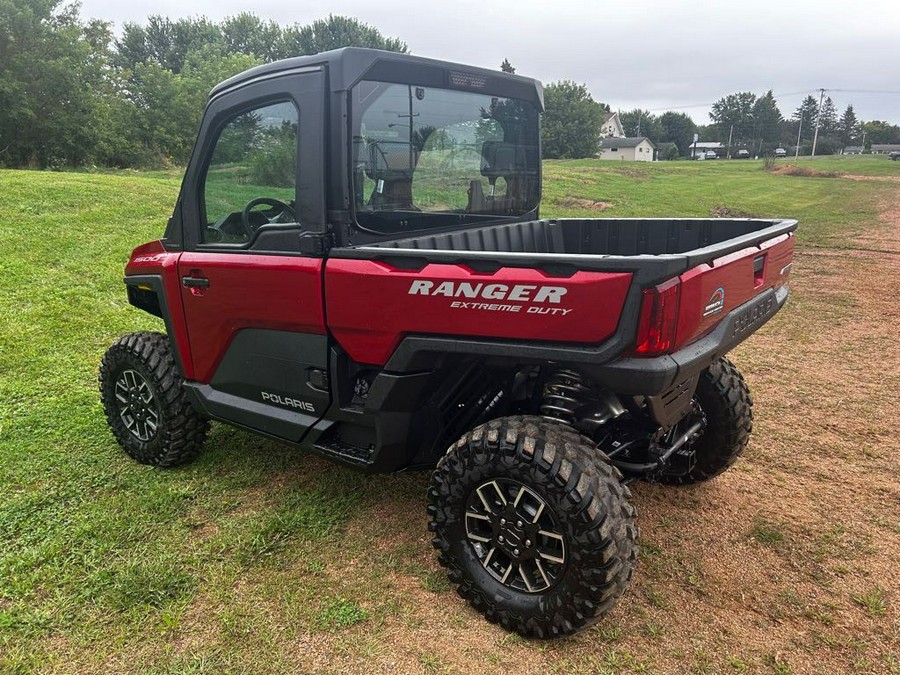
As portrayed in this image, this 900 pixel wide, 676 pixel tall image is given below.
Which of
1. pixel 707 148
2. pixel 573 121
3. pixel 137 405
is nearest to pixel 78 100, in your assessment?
pixel 137 405

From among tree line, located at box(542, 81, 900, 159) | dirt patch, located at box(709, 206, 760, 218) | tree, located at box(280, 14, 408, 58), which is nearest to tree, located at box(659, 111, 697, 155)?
tree line, located at box(542, 81, 900, 159)

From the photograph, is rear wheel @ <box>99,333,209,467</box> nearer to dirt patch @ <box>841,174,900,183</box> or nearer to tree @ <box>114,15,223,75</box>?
dirt patch @ <box>841,174,900,183</box>

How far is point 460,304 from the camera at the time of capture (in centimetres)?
238

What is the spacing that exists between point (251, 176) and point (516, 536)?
2.05 m

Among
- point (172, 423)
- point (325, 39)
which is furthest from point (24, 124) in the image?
point (325, 39)

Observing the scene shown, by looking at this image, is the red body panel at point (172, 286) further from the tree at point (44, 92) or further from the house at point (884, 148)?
the house at point (884, 148)

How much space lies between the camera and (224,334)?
326 centimetres

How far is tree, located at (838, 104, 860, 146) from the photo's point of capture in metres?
104

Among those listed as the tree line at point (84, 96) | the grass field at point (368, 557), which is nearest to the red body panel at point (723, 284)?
the grass field at point (368, 557)

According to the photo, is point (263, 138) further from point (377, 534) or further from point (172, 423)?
point (377, 534)

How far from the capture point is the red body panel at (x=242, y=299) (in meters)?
2.82

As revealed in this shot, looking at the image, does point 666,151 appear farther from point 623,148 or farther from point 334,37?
point 334,37

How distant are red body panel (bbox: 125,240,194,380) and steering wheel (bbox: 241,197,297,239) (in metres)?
0.53

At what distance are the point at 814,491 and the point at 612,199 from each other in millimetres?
17471
